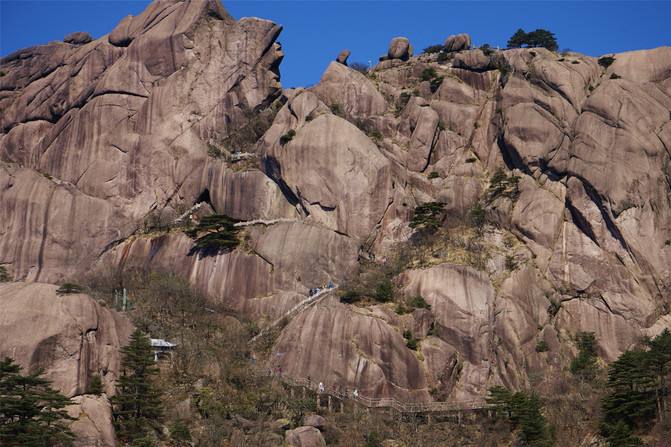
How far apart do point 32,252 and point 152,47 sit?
2315cm

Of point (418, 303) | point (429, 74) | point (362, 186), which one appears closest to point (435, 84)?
point (429, 74)

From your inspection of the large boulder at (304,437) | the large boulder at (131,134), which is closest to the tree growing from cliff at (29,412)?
the large boulder at (304,437)

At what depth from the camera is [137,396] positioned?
69625 millimetres

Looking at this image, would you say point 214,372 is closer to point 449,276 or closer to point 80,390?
point 80,390

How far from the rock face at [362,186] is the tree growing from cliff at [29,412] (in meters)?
9.15

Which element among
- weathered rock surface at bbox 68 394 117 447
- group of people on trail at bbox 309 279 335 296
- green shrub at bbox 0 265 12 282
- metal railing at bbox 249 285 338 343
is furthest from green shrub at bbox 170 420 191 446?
green shrub at bbox 0 265 12 282

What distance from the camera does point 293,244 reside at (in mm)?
91812

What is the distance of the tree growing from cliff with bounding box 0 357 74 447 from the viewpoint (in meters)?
60.0

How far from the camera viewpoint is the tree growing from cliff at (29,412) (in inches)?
2362

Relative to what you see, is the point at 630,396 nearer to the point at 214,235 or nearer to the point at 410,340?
the point at 410,340

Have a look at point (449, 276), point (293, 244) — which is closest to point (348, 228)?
point (293, 244)

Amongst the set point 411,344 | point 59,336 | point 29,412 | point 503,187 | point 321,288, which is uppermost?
point 503,187

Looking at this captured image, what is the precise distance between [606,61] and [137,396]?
5828 centimetres

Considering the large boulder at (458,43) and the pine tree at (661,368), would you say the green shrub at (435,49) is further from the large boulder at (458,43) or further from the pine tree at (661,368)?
the pine tree at (661,368)
